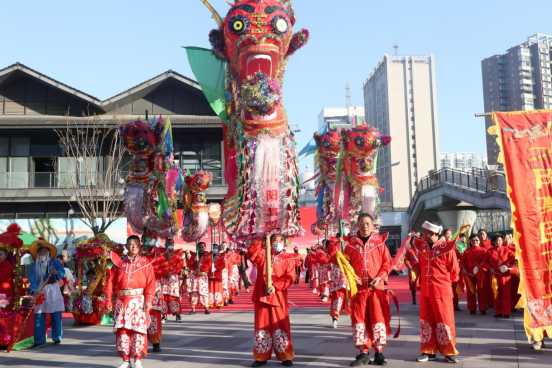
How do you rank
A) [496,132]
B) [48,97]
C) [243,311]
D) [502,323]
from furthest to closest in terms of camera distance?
[48,97] → [243,311] → [502,323] → [496,132]

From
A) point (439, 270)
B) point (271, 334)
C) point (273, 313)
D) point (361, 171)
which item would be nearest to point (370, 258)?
point (439, 270)

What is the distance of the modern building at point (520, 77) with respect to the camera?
70.2m

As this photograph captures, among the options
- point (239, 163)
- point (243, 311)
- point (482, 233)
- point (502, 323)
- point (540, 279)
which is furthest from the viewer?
point (243, 311)

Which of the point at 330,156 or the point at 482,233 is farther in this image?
the point at 330,156

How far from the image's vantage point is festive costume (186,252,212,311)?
12641 millimetres

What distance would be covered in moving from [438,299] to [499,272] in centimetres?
399

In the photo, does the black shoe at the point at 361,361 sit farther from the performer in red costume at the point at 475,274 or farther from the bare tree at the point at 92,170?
the bare tree at the point at 92,170

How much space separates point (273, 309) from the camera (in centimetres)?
644

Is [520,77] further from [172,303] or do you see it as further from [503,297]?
[172,303]

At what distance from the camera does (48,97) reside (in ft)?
81.8

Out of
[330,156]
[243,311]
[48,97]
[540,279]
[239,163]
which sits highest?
[48,97]

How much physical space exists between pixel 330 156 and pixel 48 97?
17.3 m

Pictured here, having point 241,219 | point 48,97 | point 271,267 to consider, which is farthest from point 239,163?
point 48,97

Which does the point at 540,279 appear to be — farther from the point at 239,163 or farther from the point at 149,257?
the point at 149,257
